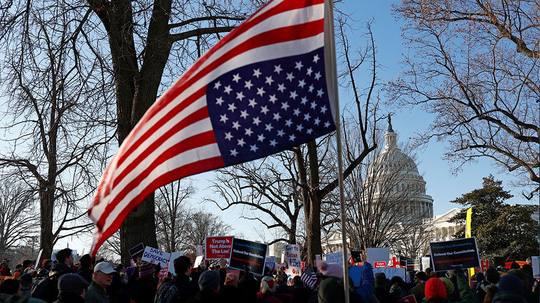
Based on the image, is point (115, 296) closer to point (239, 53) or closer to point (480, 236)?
point (239, 53)

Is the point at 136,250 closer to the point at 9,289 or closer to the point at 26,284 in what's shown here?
the point at 26,284

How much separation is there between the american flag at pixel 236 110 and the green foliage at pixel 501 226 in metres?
56.0

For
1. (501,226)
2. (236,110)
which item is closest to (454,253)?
(236,110)

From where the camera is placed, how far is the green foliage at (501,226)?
188ft

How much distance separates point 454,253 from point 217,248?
18.2 ft

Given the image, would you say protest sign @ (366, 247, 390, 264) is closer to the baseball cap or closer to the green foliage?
the baseball cap

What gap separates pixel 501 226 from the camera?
191ft

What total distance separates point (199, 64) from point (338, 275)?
8.22ft

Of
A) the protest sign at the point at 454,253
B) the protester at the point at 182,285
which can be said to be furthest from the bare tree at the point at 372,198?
the protester at the point at 182,285

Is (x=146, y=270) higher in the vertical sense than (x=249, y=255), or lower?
lower

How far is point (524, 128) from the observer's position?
18.1 m

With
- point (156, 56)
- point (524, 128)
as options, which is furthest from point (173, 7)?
point (524, 128)

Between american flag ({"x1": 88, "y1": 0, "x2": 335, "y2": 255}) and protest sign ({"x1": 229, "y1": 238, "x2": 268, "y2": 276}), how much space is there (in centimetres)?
613

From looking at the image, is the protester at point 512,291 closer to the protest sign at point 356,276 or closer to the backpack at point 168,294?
the protest sign at point 356,276
